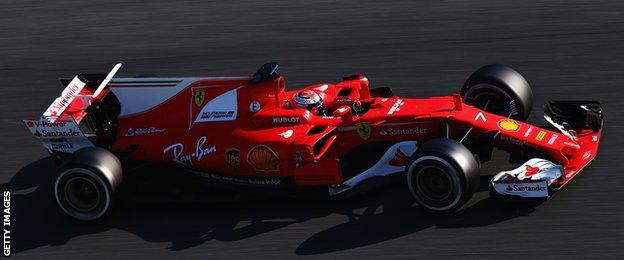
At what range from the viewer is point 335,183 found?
11.0m

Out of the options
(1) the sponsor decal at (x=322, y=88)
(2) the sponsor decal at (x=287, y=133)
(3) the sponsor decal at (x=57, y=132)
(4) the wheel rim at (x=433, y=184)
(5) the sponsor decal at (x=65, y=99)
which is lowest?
(4) the wheel rim at (x=433, y=184)

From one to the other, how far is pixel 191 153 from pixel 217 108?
0.55 m

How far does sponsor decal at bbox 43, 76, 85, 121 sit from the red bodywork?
220 millimetres

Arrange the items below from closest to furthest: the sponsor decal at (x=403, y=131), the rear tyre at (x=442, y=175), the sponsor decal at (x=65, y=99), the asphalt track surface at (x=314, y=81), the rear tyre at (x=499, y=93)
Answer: the rear tyre at (x=442, y=175) → the asphalt track surface at (x=314, y=81) → the sponsor decal at (x=403, y=131) → the sponsor decal at (x=65, y=99) → the rear tyre at (x=499, y=93)

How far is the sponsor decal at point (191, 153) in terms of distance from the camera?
11.5 metres

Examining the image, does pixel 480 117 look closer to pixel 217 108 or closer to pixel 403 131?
pixel 403 131

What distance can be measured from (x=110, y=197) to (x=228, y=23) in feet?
22.0

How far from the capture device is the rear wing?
38.8 feet

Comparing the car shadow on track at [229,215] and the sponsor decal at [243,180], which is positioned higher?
the sponsor decal at [243,180]

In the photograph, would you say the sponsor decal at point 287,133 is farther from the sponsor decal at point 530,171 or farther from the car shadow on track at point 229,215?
the sponsor decal at point 530,171

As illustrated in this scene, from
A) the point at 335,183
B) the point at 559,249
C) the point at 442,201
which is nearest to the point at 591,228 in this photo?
the point at 559,249

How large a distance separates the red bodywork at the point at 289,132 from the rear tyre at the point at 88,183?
1.71 ft

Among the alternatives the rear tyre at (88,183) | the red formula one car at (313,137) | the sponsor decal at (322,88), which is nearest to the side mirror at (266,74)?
the red formula one car at (313,137)

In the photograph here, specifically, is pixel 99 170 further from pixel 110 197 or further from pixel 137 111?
pixel 137 111
